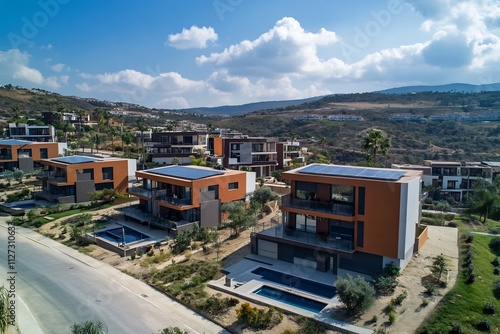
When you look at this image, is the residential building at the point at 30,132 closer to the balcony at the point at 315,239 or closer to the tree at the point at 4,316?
the tree at the point at 4,316

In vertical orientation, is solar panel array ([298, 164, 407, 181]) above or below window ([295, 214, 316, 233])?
above

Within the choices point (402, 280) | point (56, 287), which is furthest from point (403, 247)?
point (56, 287)

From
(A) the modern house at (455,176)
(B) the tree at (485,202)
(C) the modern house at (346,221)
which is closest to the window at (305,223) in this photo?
(C) the modern house at (346,221)

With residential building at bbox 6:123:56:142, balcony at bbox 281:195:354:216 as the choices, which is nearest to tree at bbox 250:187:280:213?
balcony at bbox 281:195:354:216

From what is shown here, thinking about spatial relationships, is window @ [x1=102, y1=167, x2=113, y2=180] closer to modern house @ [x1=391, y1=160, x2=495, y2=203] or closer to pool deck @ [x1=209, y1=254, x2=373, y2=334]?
pool deck @ [x1=209, y1=254, x2=373, y2=334]

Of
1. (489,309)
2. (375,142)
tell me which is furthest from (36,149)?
(489,309)

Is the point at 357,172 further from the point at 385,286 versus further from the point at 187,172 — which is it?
the point at 187,172
